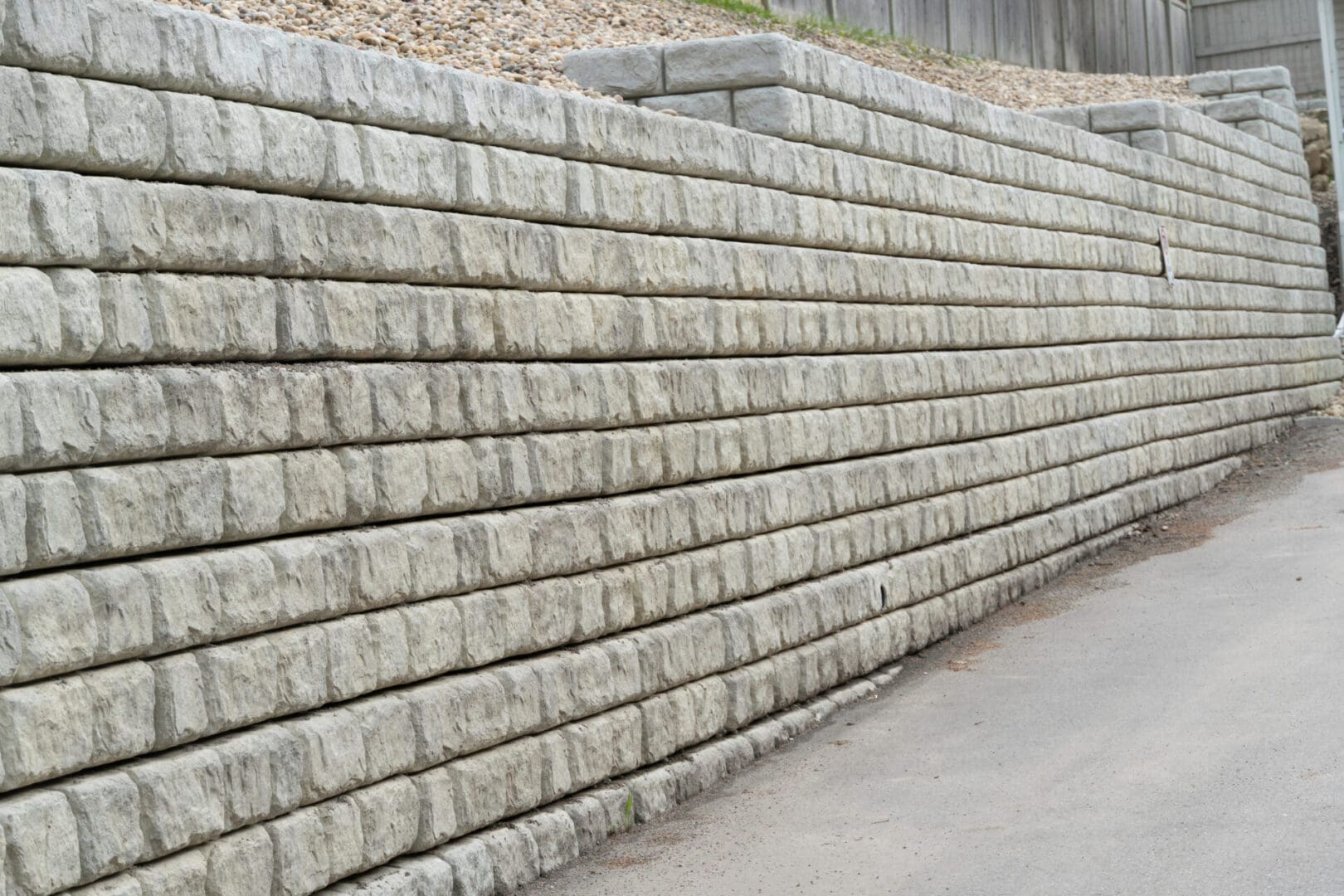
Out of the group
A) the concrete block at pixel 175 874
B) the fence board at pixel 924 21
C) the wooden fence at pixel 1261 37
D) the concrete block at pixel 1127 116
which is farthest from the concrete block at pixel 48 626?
the wooden fence at pixel 1261 37

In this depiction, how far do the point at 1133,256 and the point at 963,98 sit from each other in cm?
410

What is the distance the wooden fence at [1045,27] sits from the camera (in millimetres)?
17953

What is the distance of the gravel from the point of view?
28.3 ft

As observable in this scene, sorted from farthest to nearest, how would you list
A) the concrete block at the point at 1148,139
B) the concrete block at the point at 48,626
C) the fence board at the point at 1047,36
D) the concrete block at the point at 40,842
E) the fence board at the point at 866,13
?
1. the fence board at the point at 1047,36
2. the fence board at the point at 866,13
3. the concrete block at the point at 1148,139
4. the concrete block at the point at 48,626
5. the concrete block at the point at 40,842

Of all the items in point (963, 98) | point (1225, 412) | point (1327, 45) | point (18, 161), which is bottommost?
point (1225, 412)

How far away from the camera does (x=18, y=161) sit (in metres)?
4.61

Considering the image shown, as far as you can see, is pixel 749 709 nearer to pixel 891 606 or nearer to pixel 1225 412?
pixel 891 606

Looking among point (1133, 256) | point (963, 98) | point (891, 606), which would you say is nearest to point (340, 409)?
point (891, 606)

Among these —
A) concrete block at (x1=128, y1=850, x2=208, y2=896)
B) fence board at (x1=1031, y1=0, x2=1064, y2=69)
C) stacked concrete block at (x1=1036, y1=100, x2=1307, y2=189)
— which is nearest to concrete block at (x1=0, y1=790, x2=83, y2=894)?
concrete block at (x1=128, y1=850, x2=208, y2=896)

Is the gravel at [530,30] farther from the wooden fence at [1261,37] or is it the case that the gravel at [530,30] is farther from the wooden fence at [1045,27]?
the wooden fence at [1261,37]

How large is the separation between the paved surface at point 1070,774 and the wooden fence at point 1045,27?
7.88 m

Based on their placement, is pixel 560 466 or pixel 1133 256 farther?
Answer: pixel 1133 256

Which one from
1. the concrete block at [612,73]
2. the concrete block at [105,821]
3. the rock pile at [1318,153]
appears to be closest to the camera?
the concrete block at [105,821]

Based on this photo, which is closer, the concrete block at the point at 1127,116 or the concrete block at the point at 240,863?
the concrete block at the point at 240,863
